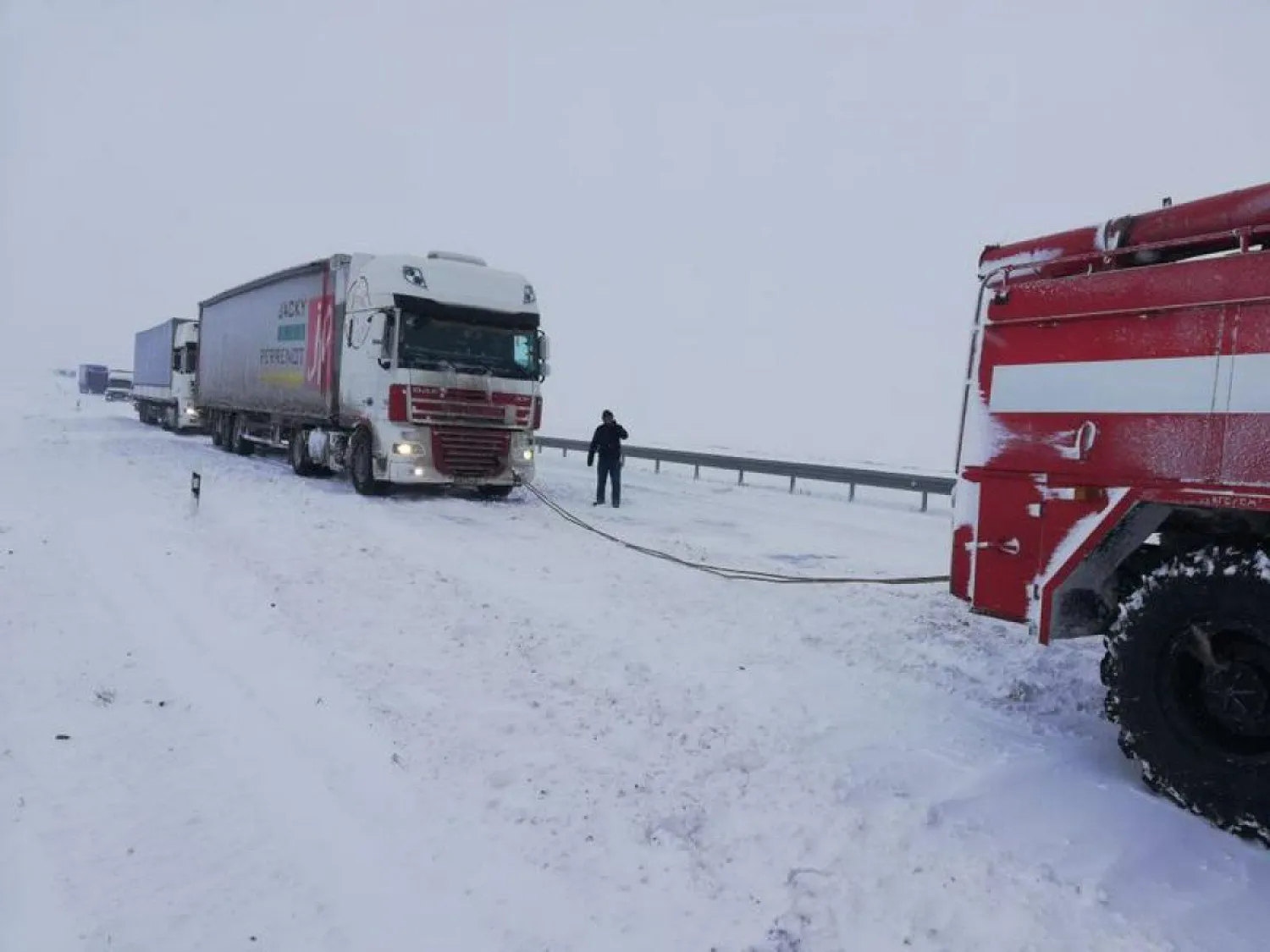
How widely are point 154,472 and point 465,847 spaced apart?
15097mm

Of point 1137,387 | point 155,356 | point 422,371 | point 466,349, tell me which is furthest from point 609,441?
point 155,356

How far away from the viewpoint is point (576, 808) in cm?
388

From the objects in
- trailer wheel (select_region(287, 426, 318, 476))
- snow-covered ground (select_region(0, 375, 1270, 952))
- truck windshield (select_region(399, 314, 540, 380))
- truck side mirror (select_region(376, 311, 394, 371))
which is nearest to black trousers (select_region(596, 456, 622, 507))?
truck windshield (select_region(399, 314, 540, 380))

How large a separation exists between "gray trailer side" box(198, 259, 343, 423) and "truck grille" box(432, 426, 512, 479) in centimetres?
313

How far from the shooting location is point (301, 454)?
17281mm

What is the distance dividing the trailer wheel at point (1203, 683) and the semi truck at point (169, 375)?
99.2 ft

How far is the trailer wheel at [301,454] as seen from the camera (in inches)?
672

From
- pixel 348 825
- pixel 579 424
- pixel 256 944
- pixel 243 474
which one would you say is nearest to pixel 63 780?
pixel 348 825

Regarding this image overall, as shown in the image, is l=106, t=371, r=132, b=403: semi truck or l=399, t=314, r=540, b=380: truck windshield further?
l=106, t=371, r=132, b=403: semi truck

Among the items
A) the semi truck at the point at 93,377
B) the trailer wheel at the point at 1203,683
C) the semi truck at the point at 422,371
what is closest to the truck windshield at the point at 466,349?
the semi truck at the point at 422,371

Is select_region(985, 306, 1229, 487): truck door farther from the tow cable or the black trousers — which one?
the black trousers

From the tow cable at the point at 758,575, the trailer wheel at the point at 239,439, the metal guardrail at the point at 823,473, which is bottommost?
the tow cable at the point at 758,575

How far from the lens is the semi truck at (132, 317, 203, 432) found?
98.5ft

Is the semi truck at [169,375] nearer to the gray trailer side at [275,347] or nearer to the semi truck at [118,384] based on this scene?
the gray trailer side at [275,347]
